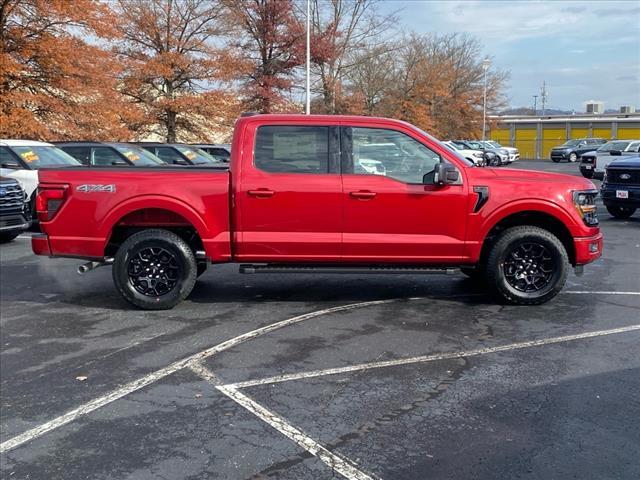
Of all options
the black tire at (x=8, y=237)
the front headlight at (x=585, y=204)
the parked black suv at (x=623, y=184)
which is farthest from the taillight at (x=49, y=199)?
the parked black suv at (x=623, y=184)

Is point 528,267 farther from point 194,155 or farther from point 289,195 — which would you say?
point 194,155

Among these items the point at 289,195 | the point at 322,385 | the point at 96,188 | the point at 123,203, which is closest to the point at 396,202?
the point at 289,195

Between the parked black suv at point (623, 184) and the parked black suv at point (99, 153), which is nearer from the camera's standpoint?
the parked black suv at point (623, 184)

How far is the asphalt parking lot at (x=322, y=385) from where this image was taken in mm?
3617

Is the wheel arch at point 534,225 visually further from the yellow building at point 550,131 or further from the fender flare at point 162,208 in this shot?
the yellow building at point 550,131

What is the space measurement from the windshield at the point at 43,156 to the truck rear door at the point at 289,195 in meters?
7.92

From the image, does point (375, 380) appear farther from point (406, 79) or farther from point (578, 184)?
point (406, 79)

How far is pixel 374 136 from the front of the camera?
674cm

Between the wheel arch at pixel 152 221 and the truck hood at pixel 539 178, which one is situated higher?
the truck hood at pixel 539 178

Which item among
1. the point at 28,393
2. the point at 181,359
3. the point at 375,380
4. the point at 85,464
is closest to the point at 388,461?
the point at 375,380

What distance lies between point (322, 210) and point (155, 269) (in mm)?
1878

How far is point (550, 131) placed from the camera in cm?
7044

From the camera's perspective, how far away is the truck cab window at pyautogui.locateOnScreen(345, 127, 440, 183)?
668 cm

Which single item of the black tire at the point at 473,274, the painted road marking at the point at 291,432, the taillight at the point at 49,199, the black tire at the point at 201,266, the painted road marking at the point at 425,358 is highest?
the taillight at the point at 49,199
